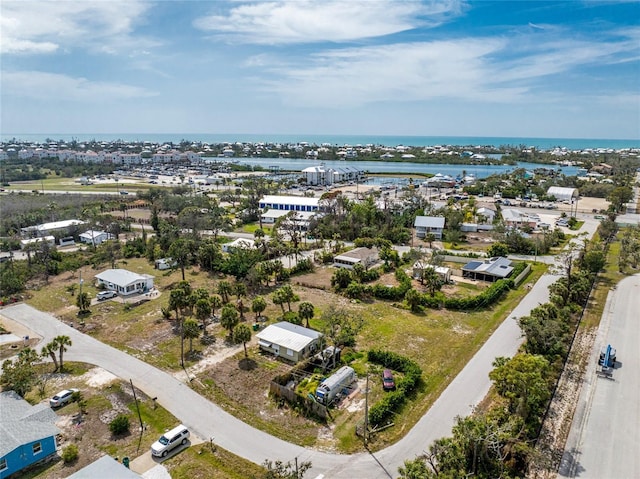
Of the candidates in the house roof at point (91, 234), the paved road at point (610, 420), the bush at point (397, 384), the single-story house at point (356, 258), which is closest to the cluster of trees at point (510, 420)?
the paved road at point (610, 420)

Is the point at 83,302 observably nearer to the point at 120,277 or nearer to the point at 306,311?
the point at 120,277

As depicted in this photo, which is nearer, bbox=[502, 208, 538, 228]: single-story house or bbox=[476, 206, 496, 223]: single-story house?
bbox=[502, 208, 538, 228]: single-story house

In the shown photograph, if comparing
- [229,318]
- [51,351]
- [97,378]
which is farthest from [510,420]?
[51,351]

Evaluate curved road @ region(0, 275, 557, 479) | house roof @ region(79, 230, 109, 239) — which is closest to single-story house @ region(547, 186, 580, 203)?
curved road @ region(0, 275, 557, 479)

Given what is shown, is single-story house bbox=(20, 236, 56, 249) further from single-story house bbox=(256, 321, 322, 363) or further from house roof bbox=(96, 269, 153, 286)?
single-story house bbox=(256, 321, 322, 363)

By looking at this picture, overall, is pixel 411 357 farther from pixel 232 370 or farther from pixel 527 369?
pixel 232 370

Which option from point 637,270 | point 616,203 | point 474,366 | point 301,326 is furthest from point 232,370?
point 616,203
